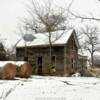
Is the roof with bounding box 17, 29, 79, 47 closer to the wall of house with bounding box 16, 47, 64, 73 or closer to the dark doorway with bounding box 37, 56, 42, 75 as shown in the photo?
the wall of house with bounding box 16, 47, 64, 73

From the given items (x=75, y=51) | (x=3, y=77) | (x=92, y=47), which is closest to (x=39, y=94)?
(x=3, y=77)

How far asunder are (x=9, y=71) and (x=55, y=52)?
1469cm

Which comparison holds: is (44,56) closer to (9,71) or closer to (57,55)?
(57,55)

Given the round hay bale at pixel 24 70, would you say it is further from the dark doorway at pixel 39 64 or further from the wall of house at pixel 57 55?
the dark doorway at pixel 39 64

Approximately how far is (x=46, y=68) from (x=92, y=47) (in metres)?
34.1

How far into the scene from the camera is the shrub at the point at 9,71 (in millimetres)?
21125

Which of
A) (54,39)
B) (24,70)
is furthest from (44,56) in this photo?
(24,70)

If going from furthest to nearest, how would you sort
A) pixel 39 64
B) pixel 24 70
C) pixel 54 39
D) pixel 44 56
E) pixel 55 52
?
pixel 39 64
pixel 44 56
pixel 54 39
pixel 55 52
pixel 24 70

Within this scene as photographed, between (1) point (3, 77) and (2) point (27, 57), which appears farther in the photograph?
(2) point (27, 57)

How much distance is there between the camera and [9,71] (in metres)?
21.4

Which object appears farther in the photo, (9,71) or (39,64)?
(39,64)

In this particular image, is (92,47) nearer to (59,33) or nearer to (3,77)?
(59,33)

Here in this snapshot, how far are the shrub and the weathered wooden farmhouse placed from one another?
42.8 ft

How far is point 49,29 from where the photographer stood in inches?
1403
